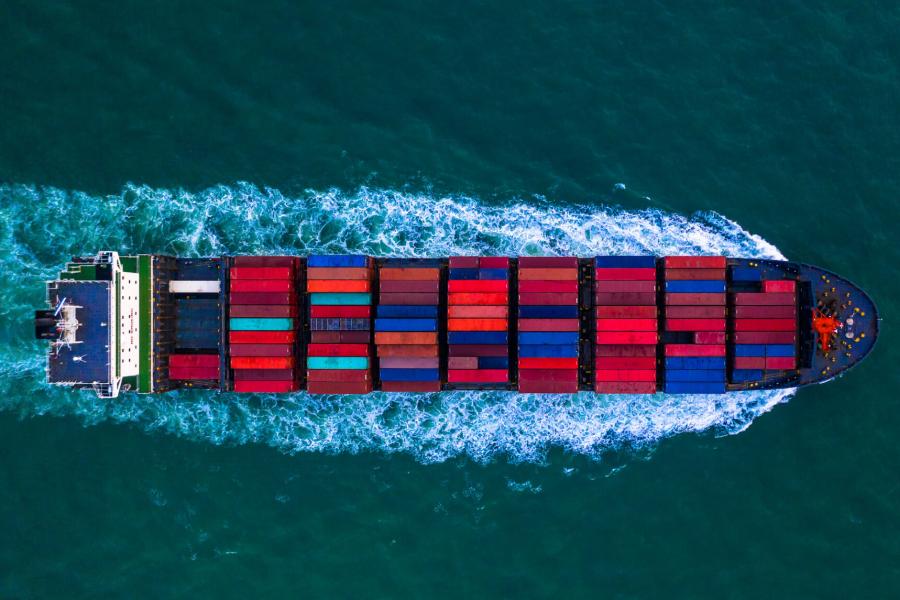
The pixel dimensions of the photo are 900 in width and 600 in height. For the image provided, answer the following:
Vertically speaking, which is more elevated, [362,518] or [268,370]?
[268,370]

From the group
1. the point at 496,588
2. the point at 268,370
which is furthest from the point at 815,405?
the point at 268,370

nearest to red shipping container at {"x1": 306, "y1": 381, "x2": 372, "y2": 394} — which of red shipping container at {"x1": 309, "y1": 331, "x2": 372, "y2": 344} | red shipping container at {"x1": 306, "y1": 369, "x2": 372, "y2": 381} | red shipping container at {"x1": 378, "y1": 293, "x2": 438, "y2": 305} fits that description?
red shipping container at {"x1": 306, "y1": 369, "x2": 372, "y2": 381}

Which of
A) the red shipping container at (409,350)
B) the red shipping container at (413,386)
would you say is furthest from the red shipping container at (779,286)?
the red shipping container at (413,386)

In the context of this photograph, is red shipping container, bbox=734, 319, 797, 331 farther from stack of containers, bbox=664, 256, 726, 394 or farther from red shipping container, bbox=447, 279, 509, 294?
red shipping container, bbox=447, 279, 509, 294

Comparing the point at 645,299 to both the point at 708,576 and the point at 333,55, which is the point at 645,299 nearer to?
the point at 708,576

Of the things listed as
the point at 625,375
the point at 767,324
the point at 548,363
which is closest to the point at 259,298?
the point at 548,363

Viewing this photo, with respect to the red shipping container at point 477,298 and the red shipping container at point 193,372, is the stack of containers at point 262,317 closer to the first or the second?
the red shipping container at point 193,372

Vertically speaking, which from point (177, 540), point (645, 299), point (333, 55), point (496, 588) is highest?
point (333, 55)
